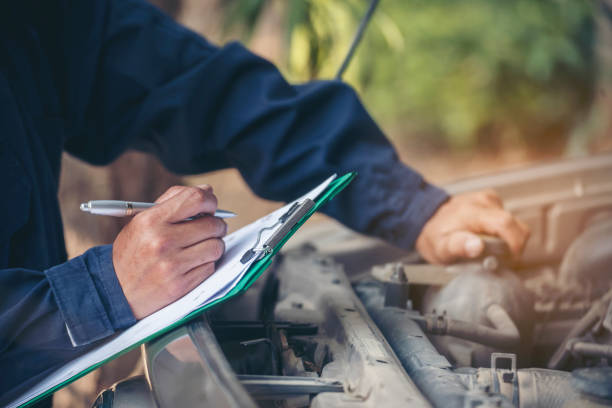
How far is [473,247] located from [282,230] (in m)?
0.49

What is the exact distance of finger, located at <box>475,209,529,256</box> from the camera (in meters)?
1.04

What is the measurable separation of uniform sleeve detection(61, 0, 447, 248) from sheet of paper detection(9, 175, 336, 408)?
16.3 inches

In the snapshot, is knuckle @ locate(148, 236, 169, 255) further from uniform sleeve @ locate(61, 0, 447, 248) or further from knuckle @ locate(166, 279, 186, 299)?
uniform sleeve @ locate(61, 0, 447, 248)

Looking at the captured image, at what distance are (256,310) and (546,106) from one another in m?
4.25

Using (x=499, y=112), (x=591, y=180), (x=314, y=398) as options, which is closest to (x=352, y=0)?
(x=591, y=180)

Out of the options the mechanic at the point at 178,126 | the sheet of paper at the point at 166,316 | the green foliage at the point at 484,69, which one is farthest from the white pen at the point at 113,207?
the green foliage at the point at 484,69

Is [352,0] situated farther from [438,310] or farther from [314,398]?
[314,398]

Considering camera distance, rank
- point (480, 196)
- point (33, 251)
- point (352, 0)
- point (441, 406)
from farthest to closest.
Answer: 1. point (352, 0)
2. point (480, 196)
3. point (33, 251)
4. point (441, 406)

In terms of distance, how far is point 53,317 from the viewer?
0.68m

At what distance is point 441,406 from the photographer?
24.0 inches

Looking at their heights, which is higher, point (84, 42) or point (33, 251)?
point (84, 42)

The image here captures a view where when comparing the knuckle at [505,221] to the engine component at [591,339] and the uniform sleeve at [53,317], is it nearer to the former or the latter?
the engine component at [591,339]

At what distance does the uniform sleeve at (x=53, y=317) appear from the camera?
0.67 meters

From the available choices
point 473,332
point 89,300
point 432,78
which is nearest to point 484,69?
point 432,78
